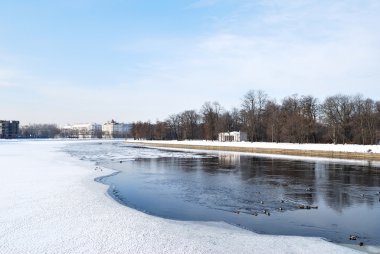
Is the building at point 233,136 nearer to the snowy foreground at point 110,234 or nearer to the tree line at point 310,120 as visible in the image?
the tree line at point 310,120

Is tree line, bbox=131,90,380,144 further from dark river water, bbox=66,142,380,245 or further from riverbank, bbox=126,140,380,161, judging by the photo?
dark river water, bbox=66,142,380,245

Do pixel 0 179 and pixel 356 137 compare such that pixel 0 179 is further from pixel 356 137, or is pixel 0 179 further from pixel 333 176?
pixel 356 137

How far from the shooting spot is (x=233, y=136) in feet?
358

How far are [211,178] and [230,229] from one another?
15.0 meters

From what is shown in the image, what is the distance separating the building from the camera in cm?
10575

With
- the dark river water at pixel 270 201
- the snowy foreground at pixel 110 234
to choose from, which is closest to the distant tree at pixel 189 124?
the dark river water at pixel 270 201

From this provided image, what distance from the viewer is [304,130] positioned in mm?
72438

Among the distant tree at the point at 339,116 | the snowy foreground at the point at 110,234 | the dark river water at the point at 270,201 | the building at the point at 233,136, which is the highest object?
the distant tree at the point at 339,116

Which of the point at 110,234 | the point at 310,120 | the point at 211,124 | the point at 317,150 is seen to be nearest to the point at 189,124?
the point at 211,124

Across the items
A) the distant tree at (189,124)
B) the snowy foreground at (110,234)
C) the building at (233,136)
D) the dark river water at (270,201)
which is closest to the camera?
the snowy foreground at (110,234)

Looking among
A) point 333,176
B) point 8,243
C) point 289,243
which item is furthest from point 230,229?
Answer: point 333,176

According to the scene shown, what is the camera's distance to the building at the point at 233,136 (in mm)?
105750

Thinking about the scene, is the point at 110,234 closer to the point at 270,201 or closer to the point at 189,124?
the point at 270,201

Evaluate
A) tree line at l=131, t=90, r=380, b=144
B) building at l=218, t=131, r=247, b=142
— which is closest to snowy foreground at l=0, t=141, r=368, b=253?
tree line at l=131, t=90, r=380, b=144
